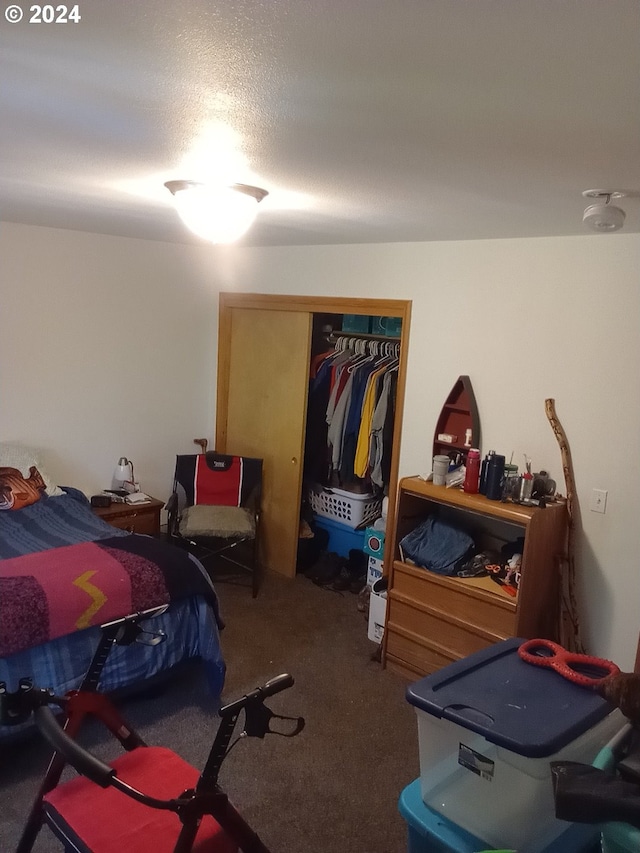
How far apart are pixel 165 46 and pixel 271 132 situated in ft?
1.64

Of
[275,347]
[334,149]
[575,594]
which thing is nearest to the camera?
→ [334,149]

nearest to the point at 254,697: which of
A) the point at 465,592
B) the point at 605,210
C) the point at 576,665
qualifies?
the point at 576,665

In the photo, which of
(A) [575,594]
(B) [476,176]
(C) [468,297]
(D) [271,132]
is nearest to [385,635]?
(A) [575,594]

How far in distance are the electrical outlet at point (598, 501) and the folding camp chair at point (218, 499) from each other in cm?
212

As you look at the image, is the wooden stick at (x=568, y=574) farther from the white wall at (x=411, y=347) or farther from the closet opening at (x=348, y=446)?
the closet opening at (x=348, y=446)

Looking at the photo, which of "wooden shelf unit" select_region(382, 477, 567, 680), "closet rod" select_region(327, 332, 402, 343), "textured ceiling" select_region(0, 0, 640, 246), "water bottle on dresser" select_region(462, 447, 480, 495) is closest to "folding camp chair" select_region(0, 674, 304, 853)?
"textured ceiling" select_region(0, 0, 640, 246)

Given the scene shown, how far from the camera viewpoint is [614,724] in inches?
55.8

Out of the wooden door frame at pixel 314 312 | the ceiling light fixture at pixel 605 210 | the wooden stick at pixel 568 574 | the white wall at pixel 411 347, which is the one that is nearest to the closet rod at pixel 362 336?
the wooden door frame at pixel 314 312

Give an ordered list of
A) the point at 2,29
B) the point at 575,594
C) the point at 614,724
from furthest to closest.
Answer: the point at 575,594 < the point at 614,724 < the point at 2,29

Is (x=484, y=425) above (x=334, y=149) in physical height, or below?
below

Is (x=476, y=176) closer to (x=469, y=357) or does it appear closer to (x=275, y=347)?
(x=469, y=357)

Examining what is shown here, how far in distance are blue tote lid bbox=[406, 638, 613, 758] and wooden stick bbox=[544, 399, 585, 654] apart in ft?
5.62

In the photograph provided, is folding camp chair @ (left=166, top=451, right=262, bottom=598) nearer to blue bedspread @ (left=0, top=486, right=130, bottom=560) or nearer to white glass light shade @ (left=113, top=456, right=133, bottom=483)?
white glass light shade @ (left=113, top=456, right=133, bottom=483)

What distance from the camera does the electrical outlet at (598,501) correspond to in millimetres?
3049
